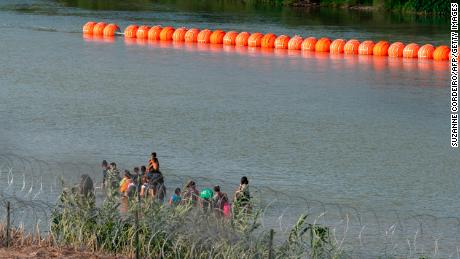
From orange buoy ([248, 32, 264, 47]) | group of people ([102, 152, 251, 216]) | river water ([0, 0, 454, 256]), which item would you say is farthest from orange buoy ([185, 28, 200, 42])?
group of people ([102, 152, 251, 216])

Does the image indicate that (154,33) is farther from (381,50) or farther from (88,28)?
(381,50)

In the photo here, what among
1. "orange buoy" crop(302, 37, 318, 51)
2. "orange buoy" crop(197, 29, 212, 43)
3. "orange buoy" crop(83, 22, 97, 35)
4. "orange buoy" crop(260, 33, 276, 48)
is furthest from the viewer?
"orange buoy" crop(83, 22, 97, 35)

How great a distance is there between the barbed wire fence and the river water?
5.6 inches

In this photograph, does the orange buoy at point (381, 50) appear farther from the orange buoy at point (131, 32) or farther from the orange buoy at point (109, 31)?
the orange buoy at point (109, 31)

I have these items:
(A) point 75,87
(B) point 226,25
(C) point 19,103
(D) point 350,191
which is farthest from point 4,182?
(B) point 226,25

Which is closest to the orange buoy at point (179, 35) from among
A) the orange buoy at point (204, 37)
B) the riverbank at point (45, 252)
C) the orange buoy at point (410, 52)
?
the orange buoy at point (204, 37)

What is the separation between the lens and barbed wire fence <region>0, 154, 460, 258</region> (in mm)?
28438

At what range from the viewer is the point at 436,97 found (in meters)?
58.4

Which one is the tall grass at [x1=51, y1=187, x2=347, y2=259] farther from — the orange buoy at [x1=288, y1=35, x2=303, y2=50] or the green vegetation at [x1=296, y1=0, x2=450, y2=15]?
the green vegetation at [x1=296, y1=0, x2=450, y2=15]

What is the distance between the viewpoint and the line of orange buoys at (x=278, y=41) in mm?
74125

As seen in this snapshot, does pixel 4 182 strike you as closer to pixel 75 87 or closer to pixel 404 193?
pixel 404 193

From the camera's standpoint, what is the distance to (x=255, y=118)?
5162cm

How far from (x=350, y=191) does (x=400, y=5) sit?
7602 cm

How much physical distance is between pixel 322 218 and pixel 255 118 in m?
20.8
